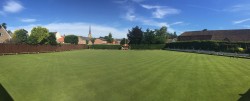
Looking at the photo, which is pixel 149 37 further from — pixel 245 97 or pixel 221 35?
pixel 245 97

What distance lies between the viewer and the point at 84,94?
8.37 meters

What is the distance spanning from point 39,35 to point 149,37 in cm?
4024

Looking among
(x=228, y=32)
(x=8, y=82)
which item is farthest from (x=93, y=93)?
(x=228, y=32)

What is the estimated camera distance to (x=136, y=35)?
89062 mm

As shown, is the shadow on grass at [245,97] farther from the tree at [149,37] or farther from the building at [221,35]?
the building at [221,35]

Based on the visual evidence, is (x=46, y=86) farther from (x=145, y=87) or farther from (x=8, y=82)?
(x=145, y=87)

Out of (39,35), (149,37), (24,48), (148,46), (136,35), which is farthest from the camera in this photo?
(136,35)

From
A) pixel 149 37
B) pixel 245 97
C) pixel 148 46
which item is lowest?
pixel 245 97

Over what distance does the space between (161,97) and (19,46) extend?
37.9 m

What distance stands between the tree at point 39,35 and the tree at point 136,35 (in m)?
31.9

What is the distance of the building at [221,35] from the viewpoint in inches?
3068

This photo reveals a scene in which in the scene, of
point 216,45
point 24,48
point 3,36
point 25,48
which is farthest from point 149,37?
point 24,48

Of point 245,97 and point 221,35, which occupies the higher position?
point 221,35

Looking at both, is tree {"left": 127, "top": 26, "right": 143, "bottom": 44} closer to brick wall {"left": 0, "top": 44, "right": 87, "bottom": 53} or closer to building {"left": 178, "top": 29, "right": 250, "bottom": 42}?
building {"left": 178, "top": 29, "right": 250, "bottom": 42}
